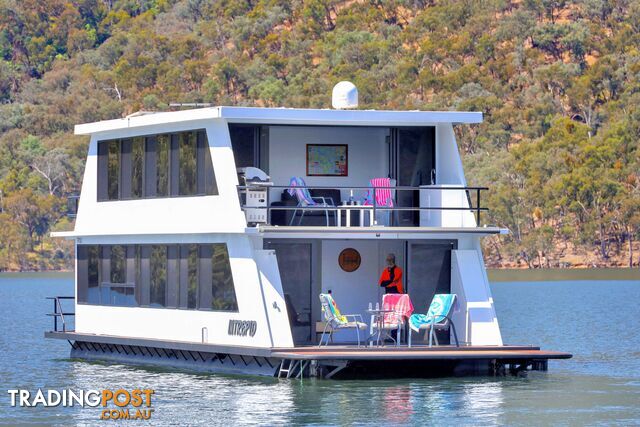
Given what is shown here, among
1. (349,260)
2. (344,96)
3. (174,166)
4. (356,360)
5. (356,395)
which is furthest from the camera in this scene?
(349,260)

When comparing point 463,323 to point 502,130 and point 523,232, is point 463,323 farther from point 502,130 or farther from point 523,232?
point 502,130

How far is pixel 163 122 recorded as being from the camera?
933 inches

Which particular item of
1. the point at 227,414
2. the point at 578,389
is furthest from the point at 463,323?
→ the point at 227,414

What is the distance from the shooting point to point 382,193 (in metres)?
24.0

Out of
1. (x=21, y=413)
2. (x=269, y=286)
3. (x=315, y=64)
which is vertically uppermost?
(x=315, y=64)

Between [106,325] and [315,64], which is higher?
[315,64]

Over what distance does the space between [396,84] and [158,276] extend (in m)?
75.1

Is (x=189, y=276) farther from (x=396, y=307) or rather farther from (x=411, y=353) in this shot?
(x=411, y=353)

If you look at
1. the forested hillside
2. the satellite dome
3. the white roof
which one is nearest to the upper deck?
→ the white roof

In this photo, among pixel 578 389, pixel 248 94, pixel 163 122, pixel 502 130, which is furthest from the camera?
pixel 248 94

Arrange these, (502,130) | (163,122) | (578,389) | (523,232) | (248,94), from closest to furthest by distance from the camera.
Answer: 1. (578,389)
2. (163,122)
3. (523,232)
4. (502,130)
5. (248,94)

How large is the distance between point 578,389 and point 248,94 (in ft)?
276

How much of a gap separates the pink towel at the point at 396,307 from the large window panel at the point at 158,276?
3.80m

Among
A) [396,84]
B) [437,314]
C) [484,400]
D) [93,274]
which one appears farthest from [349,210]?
[396,84]
